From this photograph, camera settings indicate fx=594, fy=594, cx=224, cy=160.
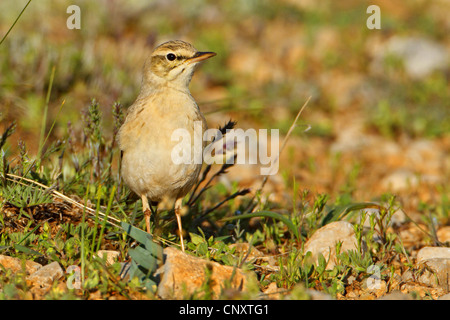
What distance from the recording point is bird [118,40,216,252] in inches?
159

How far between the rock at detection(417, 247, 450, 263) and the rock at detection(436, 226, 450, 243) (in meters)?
0.57

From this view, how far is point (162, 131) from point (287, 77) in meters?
5.51

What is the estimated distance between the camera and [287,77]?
9.27 metres

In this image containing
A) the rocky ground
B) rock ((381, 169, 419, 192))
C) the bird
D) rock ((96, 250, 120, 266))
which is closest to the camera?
rock ((96, 250, 120, 266))

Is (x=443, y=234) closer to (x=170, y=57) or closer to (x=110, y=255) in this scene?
(x=170, y=57)

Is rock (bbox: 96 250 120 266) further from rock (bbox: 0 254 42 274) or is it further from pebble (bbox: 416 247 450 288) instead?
pebble (bbox: 416 247 450 288)

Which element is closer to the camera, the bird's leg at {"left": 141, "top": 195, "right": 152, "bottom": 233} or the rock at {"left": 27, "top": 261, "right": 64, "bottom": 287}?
the rock at {"left": 27, "top": 261, "right": 64, "bottom": 287}

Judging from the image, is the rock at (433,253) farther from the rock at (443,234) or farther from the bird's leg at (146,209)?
the bird's leg at (146,209)

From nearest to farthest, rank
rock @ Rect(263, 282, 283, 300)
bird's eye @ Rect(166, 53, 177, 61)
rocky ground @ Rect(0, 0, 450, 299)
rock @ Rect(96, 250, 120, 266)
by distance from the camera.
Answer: rock @ Rect(263, 282, 283, 300) → rock @ Rect(96, 250, 120, 266) → rocky ground @ Rect(0, 0, 450, 299) → bird's eye @ Rect(166, 53, 177, 61)

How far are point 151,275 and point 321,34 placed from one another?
7700 millimetres

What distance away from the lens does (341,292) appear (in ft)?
12.4

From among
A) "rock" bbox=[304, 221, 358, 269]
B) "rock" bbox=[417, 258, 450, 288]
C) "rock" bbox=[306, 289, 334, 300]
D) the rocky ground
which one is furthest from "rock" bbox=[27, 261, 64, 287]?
"rock" bbox=[417, 258, 450, 288]

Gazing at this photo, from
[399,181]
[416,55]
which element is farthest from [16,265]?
[416,55]
